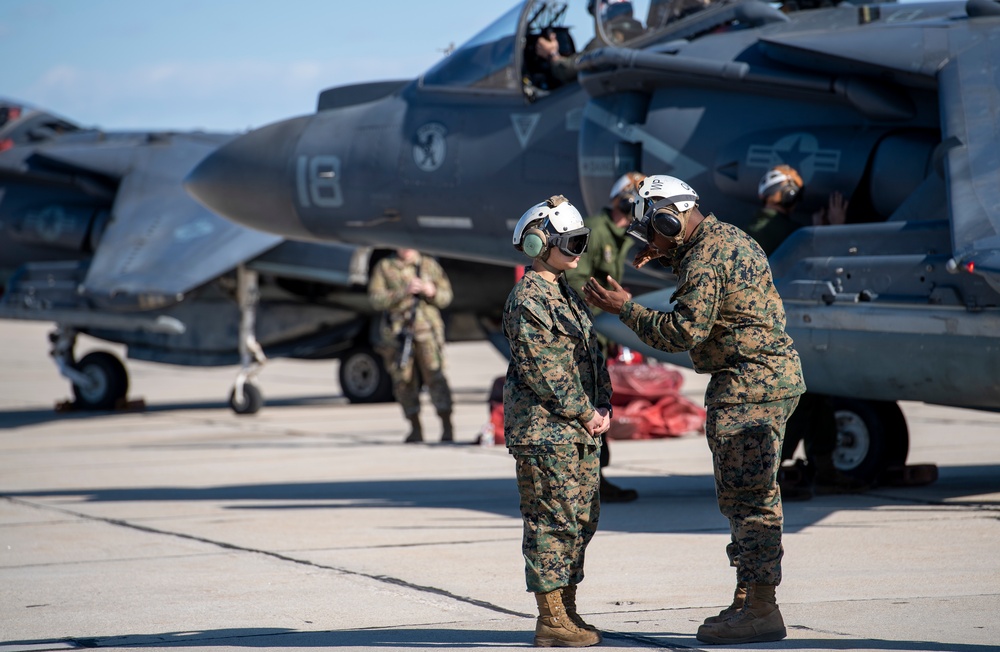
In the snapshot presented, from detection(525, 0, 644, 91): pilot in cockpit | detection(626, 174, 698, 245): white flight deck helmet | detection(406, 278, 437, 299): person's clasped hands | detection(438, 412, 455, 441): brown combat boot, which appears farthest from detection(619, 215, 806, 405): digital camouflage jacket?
detection(438, 412, 455, 441): brown combat boot

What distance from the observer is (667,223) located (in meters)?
4.94

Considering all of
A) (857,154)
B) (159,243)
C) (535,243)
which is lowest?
(535,243)

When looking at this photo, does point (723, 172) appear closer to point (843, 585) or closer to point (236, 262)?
point (843, 585)

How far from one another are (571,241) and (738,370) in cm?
80

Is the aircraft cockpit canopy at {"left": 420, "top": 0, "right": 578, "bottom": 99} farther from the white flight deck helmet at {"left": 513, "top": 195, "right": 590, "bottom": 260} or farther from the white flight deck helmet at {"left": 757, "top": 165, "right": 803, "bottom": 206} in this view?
the white flight deck helmet at {"left": 513, "top": 195, "right": 590, "bottom": 260}

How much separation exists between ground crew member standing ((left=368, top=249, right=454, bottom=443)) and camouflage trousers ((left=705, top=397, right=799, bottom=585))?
8.27m

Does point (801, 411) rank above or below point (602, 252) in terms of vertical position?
below

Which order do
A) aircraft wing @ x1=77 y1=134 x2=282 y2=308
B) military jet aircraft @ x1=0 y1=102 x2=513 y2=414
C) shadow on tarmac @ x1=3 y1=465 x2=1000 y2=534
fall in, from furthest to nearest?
military jet aircraft @ x1=0 y1=102 x2=513 y2=414, aircraft wing @ x1=77 y1=134 x2=282 y2=308, shadow on tarmac @ x1=3 y1=465 x2=1000 y2=534

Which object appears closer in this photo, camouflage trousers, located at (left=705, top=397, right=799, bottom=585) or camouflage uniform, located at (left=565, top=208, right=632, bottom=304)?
camouflage trousers, located at (left=705, top=397, right=799, bottom=585)

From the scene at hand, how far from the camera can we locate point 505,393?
496cm

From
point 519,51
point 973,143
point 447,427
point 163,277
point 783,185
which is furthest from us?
point 163,277

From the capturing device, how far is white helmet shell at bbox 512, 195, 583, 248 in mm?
4938

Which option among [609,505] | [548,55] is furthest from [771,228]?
[548,55]

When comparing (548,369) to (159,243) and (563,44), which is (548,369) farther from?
(159,243)
